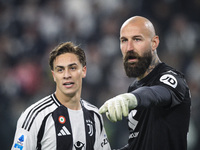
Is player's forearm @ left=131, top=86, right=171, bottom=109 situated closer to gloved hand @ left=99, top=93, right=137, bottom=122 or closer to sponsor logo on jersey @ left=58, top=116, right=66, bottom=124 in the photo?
gloved hand @ left=99, top=93, right=137, bottom=122

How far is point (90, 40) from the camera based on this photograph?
841 centimetres

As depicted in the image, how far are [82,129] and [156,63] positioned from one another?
108 centimetres

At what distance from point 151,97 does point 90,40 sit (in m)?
6.08

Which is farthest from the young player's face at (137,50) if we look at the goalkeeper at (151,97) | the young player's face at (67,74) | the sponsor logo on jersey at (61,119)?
the sponsor logo on jersey at (61,119)

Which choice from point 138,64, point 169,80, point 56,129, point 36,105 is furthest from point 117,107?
point 36,105

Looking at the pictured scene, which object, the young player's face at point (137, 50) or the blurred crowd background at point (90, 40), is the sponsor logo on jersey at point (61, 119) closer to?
the young player's face at point (137, 50)

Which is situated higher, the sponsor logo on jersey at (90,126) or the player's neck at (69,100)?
the player's neck at (69,100)

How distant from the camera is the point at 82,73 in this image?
3699 millimetres

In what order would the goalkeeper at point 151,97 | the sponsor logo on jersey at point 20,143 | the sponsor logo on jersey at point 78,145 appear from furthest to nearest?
the sponsor logo on jersey at point 78,145 → the sponsor logo on jersey at point 20,143 → the goalkeeper at point 151,97

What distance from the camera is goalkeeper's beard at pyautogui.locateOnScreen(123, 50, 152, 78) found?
3227 mm

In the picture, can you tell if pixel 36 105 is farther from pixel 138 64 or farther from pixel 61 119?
pixel 138 64

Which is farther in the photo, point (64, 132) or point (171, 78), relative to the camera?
point (64, 132)

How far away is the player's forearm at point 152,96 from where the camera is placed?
238 centimetres

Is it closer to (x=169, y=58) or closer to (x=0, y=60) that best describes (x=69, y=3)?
(x=0, y=60)
